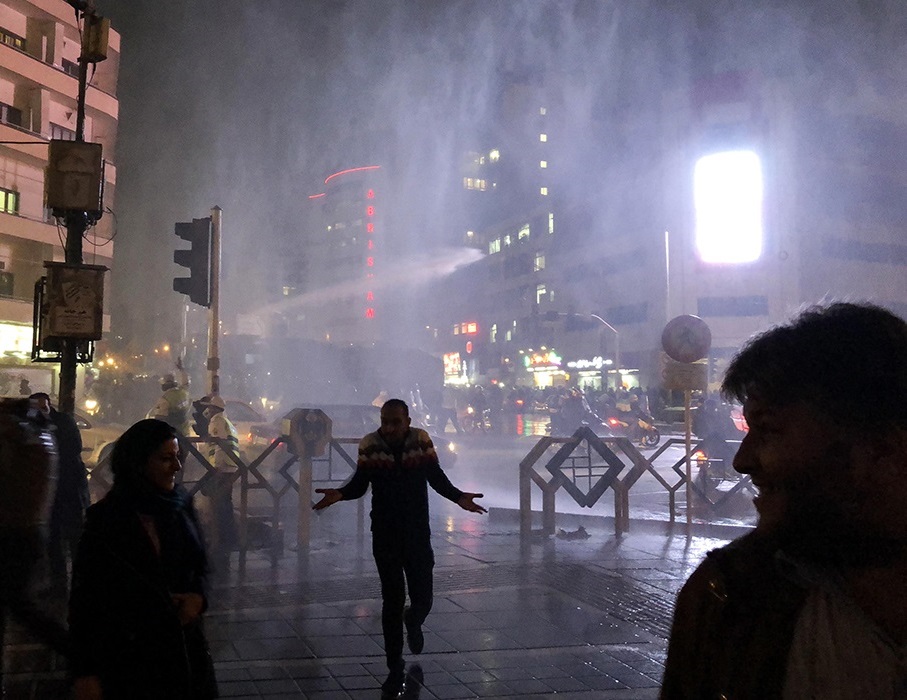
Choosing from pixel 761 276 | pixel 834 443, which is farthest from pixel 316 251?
pixel 834 443

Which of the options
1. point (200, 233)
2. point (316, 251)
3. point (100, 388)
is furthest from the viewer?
point (316, 251)

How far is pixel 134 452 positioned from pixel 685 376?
899 centimetres

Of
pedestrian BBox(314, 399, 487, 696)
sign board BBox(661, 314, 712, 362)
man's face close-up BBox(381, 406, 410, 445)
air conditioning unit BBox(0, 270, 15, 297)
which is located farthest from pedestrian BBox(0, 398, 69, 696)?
air conditioning unit BBox(0, 270, 15, 297)

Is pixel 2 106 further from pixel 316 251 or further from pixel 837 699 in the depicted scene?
pixel 316 251

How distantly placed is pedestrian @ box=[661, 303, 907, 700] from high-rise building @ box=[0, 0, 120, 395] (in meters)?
34.5

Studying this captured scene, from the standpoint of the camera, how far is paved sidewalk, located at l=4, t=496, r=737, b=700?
4.88 m

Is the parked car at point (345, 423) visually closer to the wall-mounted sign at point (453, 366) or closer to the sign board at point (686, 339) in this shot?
the sign board at point (686, 339)

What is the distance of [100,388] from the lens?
29234 mm

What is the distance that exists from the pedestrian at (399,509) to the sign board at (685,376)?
630 cm

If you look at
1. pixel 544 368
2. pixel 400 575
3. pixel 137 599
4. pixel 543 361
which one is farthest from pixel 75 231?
pixel 544 368

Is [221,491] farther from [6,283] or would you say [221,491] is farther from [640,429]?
[6,283]

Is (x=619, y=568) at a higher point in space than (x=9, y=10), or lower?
lower

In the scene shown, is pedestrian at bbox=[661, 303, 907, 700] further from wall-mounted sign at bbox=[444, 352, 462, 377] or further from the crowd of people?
wall-mounted sign at bbox=[444, 352, 462, 377]

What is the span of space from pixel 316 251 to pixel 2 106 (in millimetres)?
100024
